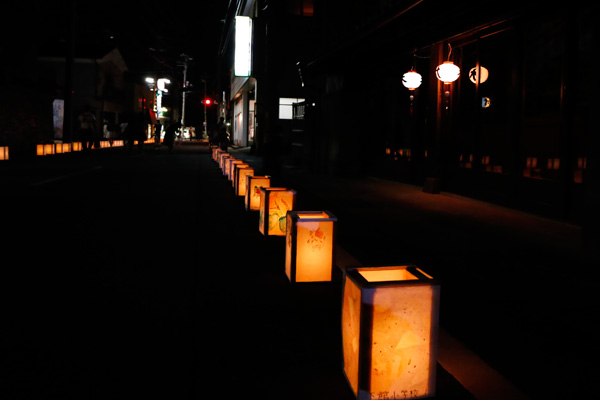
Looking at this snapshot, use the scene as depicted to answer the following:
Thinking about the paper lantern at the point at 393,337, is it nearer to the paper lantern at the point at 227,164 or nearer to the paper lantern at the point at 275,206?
the paper lantern at the point at 275,206

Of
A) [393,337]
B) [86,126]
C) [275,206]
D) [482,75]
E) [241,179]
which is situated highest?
[482,75]

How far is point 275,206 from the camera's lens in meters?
6.77

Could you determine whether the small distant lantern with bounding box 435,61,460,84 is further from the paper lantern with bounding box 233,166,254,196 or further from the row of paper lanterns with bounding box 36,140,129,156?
the row of paper lanterns with bounding box 36,140,129,156

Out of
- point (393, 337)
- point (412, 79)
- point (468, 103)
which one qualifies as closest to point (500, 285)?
point (393, 337)

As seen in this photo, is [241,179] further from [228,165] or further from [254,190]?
[228,165]

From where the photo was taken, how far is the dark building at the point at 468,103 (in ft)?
25.8

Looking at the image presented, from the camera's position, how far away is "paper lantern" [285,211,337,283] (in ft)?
15.3

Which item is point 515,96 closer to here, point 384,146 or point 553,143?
point 553,143

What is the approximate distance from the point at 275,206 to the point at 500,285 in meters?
2.96

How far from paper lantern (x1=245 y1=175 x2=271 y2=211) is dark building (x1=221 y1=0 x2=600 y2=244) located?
3773mm

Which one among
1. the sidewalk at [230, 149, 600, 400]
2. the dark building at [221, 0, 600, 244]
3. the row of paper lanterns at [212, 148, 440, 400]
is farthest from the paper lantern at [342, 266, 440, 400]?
the dark building at [221, 0, 600, 244]

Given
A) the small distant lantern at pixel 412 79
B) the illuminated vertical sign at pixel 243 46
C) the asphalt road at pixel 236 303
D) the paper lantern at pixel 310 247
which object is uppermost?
the illuminated vertical sign at pixel 243 46

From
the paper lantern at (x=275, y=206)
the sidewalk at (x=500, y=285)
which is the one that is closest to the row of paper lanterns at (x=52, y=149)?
the sidewalk at (x=500, y=285)

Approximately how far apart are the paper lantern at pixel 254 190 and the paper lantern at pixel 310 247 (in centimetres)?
408
